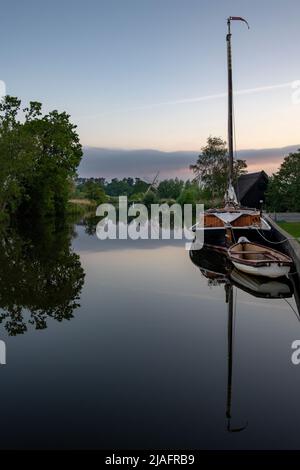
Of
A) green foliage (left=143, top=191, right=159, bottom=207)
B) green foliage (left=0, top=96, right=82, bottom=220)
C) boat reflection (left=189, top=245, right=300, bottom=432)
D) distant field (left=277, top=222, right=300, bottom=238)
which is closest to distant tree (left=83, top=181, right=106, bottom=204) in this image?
green foliage (left=143, top=191, right=159, bottom=207)

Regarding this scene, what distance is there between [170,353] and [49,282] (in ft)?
30.5

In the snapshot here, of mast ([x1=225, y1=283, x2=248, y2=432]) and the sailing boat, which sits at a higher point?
the sailing boat

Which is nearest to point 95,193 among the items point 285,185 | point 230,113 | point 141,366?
point 285,185

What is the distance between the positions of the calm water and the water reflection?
8 cm

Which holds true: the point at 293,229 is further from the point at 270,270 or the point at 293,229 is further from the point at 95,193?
the point at 95,193

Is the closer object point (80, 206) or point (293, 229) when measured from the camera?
point (293, 229)

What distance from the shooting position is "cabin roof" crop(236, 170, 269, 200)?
217 feet

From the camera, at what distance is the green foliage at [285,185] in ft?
174

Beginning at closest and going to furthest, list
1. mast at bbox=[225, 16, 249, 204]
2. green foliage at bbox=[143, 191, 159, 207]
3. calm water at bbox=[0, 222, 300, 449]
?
calm water at bbox=[0, 222, 300, 449] → mast at bbox=[225, 16, 249, 204] → green foliage at bbox=[143, 191, 159, 207]

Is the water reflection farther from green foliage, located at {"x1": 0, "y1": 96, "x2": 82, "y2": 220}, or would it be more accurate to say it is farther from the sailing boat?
green foliage, located at {"x1": 0, "y1": 96, "x2": 82, "y2": 220}

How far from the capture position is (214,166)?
286 ft

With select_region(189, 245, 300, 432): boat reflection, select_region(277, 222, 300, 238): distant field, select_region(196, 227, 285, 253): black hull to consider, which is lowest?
select_region(189, 245, 300, 432): boat reflection

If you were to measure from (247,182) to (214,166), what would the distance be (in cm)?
1953

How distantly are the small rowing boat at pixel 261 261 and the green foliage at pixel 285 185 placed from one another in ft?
114
